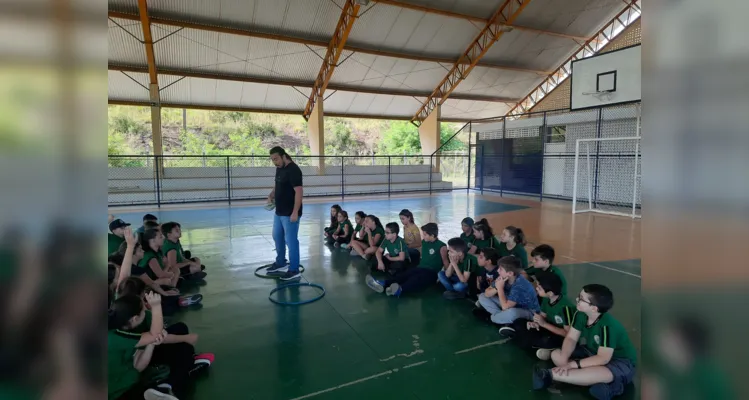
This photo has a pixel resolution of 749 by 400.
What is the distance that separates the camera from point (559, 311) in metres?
3.47

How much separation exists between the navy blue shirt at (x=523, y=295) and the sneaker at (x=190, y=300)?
341 centimetres

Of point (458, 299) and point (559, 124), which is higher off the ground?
point (559, 124)

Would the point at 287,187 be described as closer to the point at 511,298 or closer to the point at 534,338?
the point at 511,298

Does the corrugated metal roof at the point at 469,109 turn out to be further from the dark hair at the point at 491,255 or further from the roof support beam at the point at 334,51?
the dark hair at the point at 491,255

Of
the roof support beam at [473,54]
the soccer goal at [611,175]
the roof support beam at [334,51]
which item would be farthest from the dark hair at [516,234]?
the roof support beam at [473,54]

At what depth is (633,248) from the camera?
7.33 metres

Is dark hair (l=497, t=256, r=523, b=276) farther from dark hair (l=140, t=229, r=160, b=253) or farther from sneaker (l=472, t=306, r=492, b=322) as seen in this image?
dark hair (l=140, t=229, r=160, b=253)

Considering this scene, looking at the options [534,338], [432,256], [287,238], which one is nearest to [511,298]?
[534,338]

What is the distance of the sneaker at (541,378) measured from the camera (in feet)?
9.68
